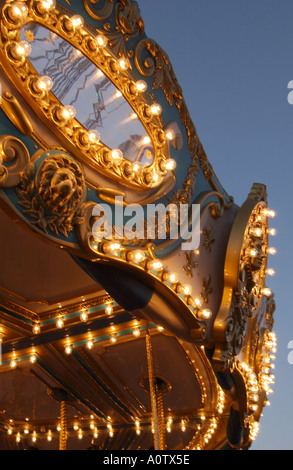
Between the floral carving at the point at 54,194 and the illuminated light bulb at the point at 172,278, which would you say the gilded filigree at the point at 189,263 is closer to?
the illuminated light bulb at the point at 172,278

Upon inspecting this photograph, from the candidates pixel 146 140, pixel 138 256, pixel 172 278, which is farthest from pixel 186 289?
pixel 146 140

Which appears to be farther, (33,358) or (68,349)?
(33,358)

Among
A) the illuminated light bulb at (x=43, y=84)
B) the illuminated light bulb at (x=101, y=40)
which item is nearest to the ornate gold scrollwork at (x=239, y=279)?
the illuminated light bulb at (x=101, y=40)

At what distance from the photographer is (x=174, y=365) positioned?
17.4 feet

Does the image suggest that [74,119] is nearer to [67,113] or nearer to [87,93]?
[67,113]

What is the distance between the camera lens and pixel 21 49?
2.16 m

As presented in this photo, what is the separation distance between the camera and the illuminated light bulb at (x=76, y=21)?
8.33 feet

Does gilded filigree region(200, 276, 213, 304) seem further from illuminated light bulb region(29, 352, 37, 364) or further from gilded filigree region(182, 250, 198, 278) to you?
illuminated light bulb region(29, 352, 37, 364)

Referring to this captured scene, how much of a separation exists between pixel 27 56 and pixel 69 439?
6.01 meters

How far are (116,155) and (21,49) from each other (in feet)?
2.67

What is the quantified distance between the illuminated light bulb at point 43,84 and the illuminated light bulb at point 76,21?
434mm

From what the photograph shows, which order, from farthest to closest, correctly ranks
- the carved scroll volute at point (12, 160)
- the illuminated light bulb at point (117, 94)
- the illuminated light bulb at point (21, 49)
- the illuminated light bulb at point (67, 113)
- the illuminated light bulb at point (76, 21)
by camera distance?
the illuminated light bulb at point (117, 94), the illuminated light bulb at point (76, 21), the illuminated light bulb at point (67, 113), the illuminated light bulb at point (21, 49), the carved scroll volute at point (12, 160)

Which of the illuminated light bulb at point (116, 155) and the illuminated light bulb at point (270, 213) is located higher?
the illuminated light bulb at point (270, 213)
